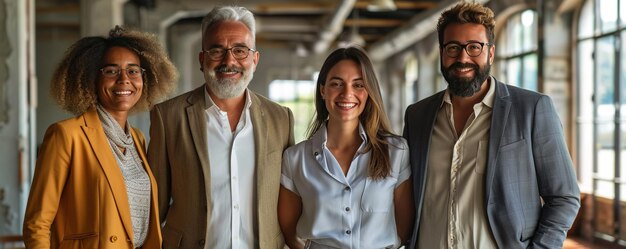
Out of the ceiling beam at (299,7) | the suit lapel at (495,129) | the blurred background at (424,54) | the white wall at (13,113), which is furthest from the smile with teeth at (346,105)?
the ceiling beam at (299,7)

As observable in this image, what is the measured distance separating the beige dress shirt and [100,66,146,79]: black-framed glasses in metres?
1.25

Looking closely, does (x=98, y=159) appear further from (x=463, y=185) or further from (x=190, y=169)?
(x=463, y=185)

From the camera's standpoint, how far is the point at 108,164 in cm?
236

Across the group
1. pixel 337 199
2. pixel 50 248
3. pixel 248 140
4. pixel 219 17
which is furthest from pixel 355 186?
pixel 50 248

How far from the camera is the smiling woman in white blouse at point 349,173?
255cm

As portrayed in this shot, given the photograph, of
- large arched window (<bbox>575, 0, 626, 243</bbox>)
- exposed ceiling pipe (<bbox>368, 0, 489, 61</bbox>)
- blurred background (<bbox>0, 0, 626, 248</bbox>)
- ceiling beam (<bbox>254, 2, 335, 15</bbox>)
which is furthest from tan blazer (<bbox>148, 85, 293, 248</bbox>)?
ceiling beam (<bbox>254, 2, 335, 15</bbox>)

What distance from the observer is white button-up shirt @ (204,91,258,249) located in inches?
104

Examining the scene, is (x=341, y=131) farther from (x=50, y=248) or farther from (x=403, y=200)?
(x=50, y=248)

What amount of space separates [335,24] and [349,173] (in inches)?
337

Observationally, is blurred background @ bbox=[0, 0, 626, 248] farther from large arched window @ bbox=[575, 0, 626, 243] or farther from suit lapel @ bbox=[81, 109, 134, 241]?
suit lapel @ bbox=[81, 109, 134, 241]

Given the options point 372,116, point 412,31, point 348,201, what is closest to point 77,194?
point 348,201

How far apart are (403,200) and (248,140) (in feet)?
2.32

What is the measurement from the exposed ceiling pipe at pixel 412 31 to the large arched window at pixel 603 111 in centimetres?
190

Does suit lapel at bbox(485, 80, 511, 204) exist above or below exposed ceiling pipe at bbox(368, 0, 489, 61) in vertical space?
below
